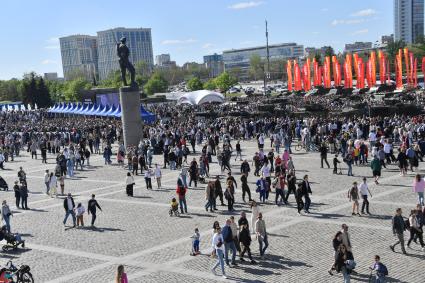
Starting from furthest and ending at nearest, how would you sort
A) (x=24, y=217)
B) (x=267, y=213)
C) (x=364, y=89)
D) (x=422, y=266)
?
(x=364, y=89) → (x=24, y=217) → (x=267, y=213) → (x=422, y=266)

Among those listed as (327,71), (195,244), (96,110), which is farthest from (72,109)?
(195,244)

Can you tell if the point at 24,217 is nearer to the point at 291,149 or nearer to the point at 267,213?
the point at 267,213

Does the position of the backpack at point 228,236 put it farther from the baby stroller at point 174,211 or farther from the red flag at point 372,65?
the red flag at point 372,65

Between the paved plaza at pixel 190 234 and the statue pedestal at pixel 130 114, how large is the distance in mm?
10829

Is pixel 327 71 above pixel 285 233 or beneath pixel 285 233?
above

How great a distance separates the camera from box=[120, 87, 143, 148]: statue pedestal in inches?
1379

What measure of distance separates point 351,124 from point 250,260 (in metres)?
20.7

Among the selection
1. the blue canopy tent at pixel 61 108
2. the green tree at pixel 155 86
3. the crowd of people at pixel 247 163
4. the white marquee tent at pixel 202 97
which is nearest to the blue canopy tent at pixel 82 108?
Result: the blue canopy tent at pixel 61 108

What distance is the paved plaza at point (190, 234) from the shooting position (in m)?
13.0

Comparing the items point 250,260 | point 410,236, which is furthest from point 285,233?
point 410,236

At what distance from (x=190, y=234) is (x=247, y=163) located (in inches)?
291

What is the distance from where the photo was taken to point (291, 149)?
108ft

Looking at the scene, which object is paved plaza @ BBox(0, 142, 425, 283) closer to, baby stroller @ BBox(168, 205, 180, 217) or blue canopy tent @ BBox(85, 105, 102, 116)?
baby stroller @ BBox(168, 205, 180, 217)

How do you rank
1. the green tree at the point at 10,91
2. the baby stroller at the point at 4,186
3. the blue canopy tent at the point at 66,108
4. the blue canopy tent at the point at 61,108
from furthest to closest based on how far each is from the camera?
the green tree at the point at 10,91 → the blue canopy tent at the point at 61,108 → the blue canopy tent at the point at 66,108 → the baby stroller at the point at 4,186
